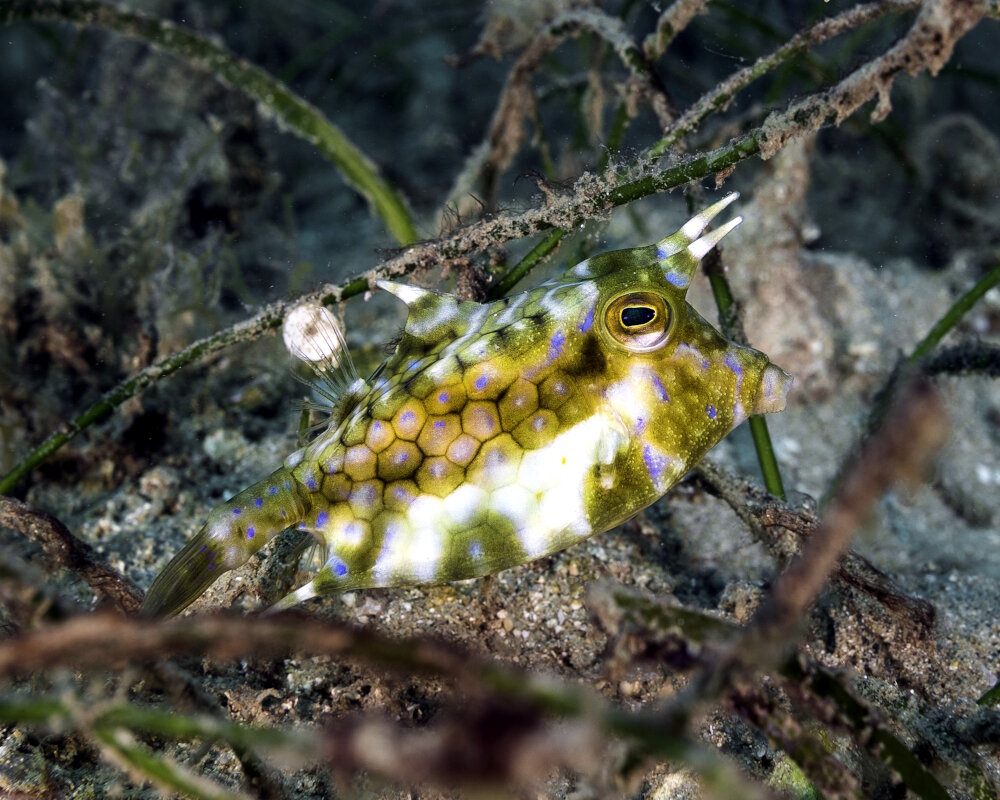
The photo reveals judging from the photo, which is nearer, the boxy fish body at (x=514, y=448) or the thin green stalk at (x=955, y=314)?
the boxy fish body at (x=514, y=448)

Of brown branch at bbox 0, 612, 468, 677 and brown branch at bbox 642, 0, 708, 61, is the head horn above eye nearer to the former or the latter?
brown branch at bbox 642, 0, 708, 61

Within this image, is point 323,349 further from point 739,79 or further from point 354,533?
point 739,79

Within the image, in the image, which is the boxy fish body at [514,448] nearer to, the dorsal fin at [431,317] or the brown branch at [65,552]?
the dorsal fin at [431,317]

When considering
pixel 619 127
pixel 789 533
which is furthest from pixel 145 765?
pixel 619 127

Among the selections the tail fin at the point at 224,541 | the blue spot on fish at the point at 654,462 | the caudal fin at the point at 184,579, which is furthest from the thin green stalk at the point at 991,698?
the caudal fin at the point at 184,579

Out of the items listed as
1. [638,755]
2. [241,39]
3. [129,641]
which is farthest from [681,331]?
[241,39]

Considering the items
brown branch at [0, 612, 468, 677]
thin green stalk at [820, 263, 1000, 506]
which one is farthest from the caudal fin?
thin green stalk at [820, 263, 1000, 506]

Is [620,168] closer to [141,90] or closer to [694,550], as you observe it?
[694,550]

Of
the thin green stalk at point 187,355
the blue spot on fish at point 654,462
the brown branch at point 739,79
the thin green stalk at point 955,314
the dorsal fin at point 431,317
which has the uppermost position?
the thin green stalk at point 187,355
